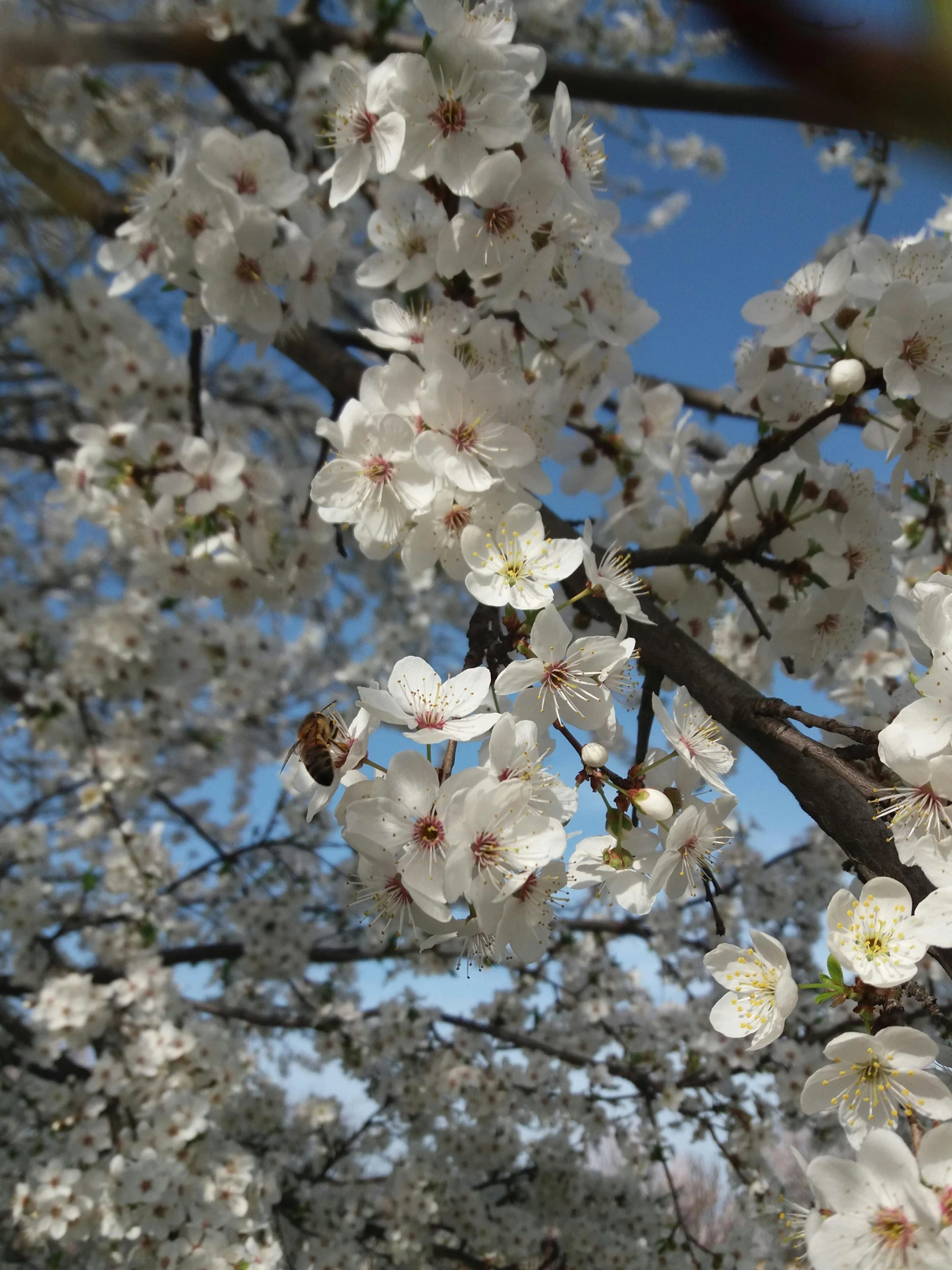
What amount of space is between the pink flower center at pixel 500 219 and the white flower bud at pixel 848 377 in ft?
2.21

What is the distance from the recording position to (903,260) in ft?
5.42

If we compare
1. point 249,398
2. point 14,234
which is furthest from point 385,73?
point 249,398

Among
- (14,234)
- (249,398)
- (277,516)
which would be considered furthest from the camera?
(249,398)

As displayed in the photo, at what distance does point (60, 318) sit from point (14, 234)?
137cm

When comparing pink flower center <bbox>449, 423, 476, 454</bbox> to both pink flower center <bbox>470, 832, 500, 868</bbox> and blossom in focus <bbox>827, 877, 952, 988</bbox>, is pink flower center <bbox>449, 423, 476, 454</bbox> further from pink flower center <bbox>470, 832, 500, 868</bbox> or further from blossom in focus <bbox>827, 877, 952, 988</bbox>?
blossom in focus <bbox>827, 877, 952, 988</bbox>

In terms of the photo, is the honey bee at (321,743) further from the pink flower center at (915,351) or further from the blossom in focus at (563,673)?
the pink flower center at (915,351)

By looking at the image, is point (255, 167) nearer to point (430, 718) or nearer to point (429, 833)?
point (430, 718)

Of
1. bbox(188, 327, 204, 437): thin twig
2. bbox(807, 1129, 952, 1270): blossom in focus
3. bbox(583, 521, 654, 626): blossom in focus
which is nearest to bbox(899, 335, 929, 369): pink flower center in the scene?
bbox(583, 521, 654, 626): blossom in focus

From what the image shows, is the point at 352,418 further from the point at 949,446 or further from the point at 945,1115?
the point at 945,1115

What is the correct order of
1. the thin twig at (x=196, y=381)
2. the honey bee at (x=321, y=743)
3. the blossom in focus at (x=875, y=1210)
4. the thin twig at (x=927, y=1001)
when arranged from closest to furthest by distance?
1. the blossom in focus at (x=875, y=1210)
2. the thin twig at (x=927, y=1001)
3. the honey bee at (x=321, y=743)
4. the thin twig at (x=196, y=381)

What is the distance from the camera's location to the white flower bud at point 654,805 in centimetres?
A: 121

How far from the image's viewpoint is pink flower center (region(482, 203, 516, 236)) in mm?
1631

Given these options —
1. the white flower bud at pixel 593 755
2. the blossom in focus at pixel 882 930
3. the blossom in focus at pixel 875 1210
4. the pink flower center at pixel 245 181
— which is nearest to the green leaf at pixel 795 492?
the white flower bud at pixel 593 755

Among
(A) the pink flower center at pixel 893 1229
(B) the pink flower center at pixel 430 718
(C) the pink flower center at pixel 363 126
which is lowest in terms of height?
(A) the pink flower center at pixel 893 1229
